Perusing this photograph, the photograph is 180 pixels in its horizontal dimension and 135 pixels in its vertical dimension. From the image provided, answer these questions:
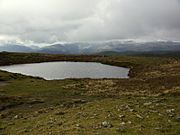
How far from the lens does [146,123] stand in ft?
70.7

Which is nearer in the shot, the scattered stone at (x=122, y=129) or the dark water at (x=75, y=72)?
the scattered stone at (x=122, y=129)

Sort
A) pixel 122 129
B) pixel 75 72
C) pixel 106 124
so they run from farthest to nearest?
pixel 75 72 → pixel 106 124 → pixel 122 129

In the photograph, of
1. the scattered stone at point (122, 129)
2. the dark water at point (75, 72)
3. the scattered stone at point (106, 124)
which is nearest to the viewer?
the scattered stone at point (122, 129)

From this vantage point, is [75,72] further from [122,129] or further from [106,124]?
[122,129]

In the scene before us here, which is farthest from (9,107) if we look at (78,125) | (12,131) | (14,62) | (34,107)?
(14,62)

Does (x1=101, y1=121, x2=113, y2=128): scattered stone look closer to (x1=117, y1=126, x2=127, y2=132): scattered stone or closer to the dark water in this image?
(x1=117, y1=126, x2=127, y2=132): scattered stone

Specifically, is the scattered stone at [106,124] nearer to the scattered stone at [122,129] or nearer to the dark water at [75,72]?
the scattered stone at [122,129]

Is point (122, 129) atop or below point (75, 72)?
atop

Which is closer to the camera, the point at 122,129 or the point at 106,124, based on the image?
the point at 122,129

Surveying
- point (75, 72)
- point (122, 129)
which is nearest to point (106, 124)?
point (122, 129)

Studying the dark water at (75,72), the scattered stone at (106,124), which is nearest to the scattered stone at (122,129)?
the scattered stone at (106,124)

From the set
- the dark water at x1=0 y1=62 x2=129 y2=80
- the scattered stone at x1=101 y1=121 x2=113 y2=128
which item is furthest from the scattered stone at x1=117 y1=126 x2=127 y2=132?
the dark water at x1=0 y1=62 x2=129 y2=80

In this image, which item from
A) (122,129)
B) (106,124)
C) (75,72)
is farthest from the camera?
(75,72)

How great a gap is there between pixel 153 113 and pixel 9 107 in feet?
68.7
